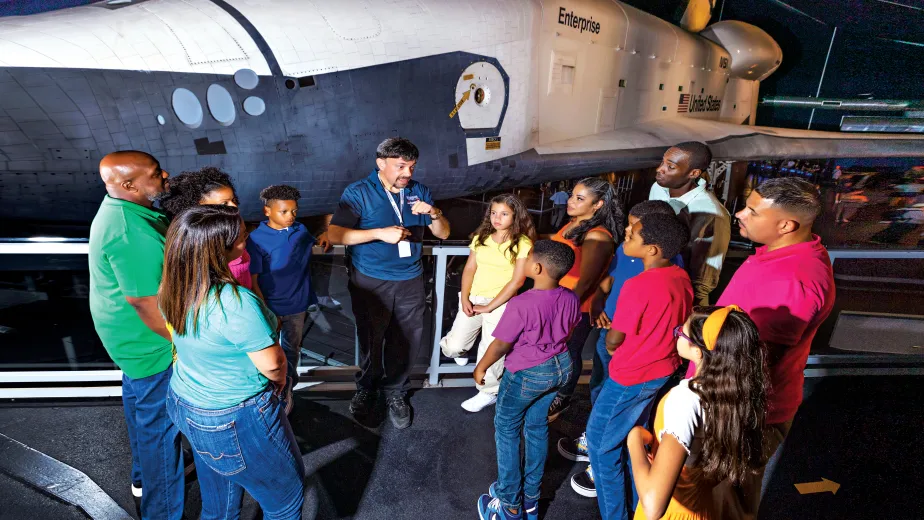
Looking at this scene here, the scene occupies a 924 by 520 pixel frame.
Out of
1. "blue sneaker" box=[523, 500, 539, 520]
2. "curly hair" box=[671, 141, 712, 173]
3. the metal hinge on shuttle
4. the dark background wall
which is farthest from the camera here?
the dark background wall

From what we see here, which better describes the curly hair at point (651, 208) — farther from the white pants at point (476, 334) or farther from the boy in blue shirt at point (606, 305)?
the white pants at point (476, 334)

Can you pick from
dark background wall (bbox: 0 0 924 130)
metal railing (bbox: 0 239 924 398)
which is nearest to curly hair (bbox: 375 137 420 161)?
metal railing (bbox: 0 239 924 398)

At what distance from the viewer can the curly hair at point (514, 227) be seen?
9.78 feet

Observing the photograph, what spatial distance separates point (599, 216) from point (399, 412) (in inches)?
75.9

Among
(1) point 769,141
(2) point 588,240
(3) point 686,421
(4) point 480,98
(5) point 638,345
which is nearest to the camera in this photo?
(3) point 686,421

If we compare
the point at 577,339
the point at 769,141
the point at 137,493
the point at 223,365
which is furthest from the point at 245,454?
the point at 769,141

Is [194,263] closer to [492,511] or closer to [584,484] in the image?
[492,511]

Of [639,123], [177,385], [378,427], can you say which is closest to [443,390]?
[378,427]

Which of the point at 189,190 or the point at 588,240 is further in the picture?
the point at 588,240

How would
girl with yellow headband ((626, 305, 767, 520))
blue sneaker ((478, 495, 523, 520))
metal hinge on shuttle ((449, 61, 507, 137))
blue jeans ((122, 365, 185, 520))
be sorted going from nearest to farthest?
girl with yellow headband ((626, 305, 767, 520)) < blue jeans ((122, 365, 185, 520)) < blue sneaker ((478, 495, 523, 520)) < metal hinge on shuttle ((449, 61, 507, 137))

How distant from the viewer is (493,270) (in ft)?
10.2

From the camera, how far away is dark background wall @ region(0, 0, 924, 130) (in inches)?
519

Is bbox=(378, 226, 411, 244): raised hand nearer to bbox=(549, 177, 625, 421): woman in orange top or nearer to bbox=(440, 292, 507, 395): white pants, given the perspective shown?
bbox=(440, 292, 507, 395): white pants

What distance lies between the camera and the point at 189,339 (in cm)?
155
